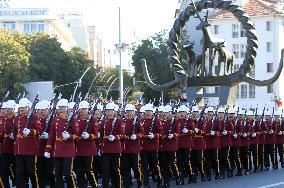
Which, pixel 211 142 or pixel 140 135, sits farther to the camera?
pixel 211 142

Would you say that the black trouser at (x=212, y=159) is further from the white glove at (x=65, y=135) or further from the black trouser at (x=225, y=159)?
the white glove at (x=65, y=135)

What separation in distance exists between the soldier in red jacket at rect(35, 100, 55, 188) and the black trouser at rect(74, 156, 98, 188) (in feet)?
1.77

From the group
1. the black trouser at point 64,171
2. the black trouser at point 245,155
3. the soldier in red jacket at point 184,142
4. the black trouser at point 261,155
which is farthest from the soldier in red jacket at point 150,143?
the black trouser at point 261,155

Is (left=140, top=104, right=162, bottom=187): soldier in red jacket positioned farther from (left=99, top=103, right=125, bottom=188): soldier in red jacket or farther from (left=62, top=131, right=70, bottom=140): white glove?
(left=62, top=131, right=70, bottom=140): white glove

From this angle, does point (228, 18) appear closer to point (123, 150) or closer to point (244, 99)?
point (244, 99)

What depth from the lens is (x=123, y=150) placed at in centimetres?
1410

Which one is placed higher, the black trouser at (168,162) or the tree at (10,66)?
the tree at (10,66)

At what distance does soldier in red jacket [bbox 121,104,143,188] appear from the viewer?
1416 cm

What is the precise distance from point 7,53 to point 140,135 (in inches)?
1678

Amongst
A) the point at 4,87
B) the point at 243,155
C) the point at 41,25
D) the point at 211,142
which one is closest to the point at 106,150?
the point at 211,142

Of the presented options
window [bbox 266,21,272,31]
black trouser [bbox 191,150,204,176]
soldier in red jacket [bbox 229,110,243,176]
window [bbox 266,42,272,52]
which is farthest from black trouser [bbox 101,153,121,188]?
window [bbox 266,21,272,31]

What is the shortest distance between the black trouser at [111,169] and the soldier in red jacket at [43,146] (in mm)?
1008

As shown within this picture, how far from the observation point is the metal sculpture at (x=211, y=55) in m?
25.4

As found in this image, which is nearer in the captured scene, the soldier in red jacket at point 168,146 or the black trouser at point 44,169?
the black trouser at point 44,169
